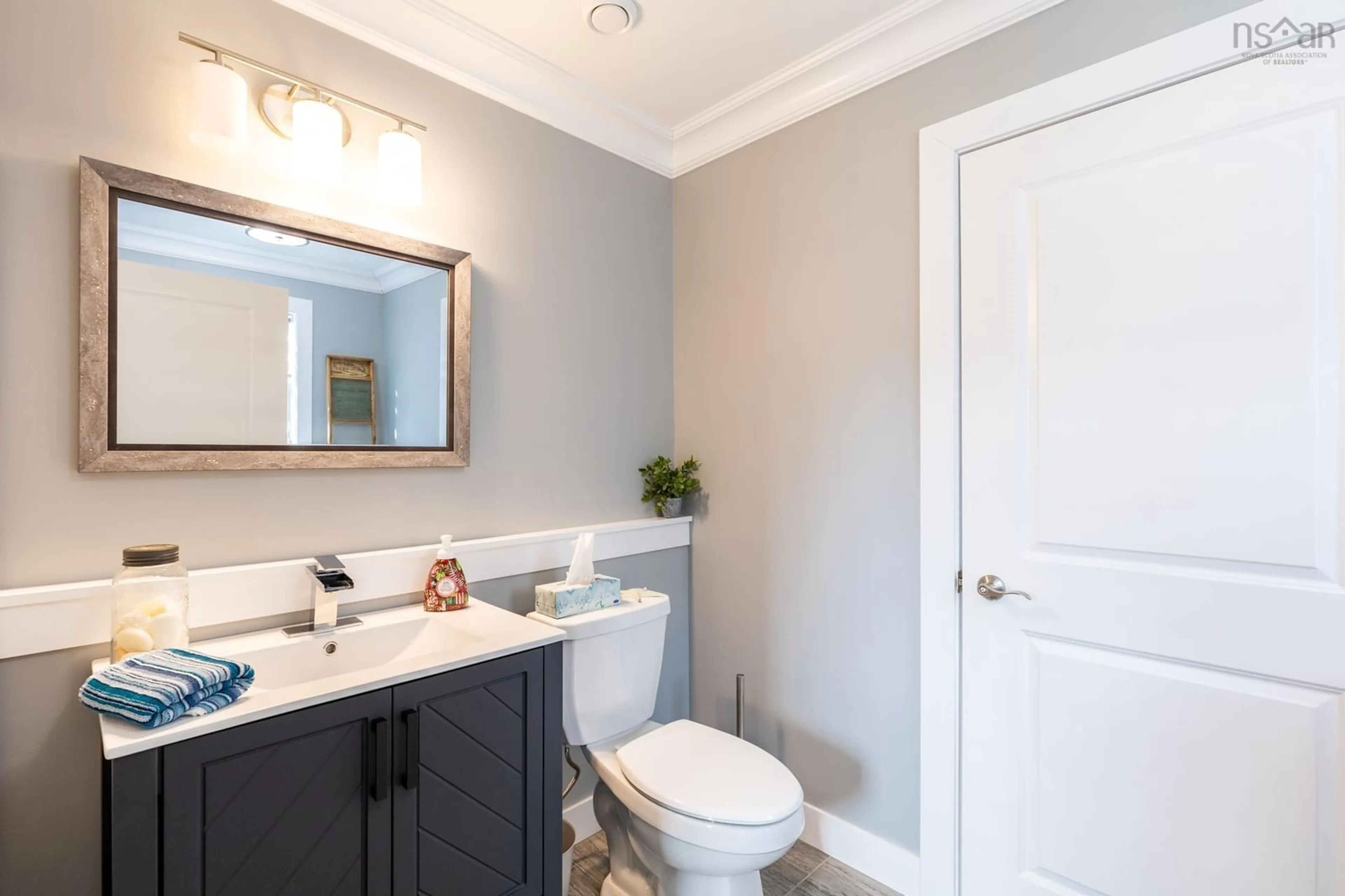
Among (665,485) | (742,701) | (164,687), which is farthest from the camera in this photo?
(665,485)

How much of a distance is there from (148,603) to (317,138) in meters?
1.04

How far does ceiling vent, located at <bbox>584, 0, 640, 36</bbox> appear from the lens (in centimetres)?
165

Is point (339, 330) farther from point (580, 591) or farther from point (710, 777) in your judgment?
point (710, 777)

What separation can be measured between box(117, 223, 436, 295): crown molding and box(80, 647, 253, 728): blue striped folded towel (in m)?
0.82

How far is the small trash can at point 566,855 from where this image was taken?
1471 millimetres

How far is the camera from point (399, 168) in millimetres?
1583

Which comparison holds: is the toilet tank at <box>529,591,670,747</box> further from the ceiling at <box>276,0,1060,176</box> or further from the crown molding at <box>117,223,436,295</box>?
the ceiling at <box>276,0,1060,176</box>

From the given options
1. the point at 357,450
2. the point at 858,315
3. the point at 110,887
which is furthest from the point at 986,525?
the point at 110,887

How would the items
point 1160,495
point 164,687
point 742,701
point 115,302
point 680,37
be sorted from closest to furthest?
point 164,687 < point 115,302 < point 1160,495 < point 680,37 < point 742,701

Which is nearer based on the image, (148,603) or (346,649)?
(148,603)

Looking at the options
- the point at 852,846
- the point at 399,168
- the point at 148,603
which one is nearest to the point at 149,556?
the point at 148,603

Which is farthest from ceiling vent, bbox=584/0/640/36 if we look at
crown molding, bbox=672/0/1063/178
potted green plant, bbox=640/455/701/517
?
potted green plant, bbox=640/455/701/517

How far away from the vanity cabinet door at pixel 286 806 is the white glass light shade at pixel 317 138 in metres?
1.17

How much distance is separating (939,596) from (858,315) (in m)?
0.82
